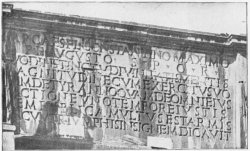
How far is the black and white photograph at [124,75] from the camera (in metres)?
7.47

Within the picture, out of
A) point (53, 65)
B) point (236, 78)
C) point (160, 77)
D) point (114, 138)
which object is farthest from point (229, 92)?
point (53, 65)

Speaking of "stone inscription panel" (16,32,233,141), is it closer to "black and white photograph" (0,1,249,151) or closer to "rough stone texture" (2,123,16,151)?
"black and white photograph" (0,1,249,151)

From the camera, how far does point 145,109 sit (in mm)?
7719

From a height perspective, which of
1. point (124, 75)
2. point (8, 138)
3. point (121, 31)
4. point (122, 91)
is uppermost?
point (121, 31)

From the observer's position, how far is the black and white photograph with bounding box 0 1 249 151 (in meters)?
7.47

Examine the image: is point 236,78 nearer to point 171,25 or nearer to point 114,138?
point 171,25

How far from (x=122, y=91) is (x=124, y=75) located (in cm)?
16

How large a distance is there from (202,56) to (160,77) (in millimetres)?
502

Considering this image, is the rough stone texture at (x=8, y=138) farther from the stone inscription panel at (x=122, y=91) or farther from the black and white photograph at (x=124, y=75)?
the stone inscription panel at (x=122, y=91)

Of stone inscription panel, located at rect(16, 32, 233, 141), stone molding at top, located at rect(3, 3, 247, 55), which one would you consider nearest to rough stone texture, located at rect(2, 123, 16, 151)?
stone inscription panel, located at rect(16, 32, 233, 141)

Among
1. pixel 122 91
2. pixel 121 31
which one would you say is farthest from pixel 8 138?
pixel 121 31

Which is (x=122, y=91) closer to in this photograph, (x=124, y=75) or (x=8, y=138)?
(x=124, y=75)

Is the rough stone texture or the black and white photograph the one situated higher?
the black and white photograph

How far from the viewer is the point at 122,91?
7684 mm
